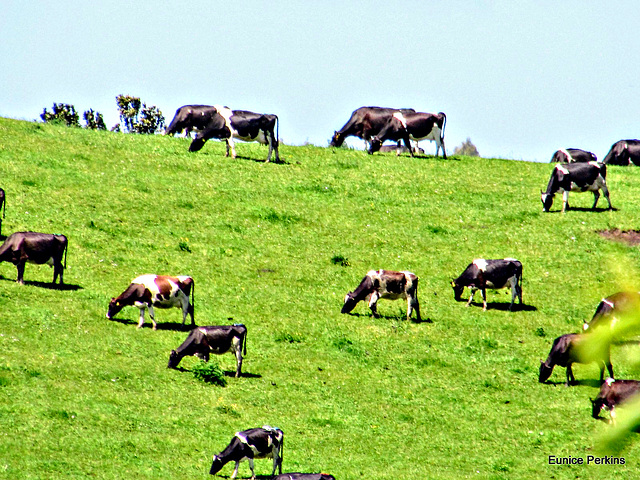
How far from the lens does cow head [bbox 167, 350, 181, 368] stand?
22250 millimetres

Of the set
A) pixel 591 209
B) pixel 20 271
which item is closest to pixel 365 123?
pixel 591 209

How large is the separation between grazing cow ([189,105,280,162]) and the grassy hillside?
0.84m

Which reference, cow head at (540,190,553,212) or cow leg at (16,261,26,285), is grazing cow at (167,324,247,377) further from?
cow head at (540,190,553,212)

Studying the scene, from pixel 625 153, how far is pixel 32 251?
116 ft

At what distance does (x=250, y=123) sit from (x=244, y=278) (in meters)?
13.6

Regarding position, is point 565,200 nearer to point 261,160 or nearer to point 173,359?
point 261,160

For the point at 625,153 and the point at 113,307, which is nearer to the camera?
the point at 113,307

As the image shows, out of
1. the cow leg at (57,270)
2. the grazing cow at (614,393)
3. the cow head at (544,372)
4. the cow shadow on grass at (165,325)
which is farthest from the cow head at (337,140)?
the grazing cow at (614,393)

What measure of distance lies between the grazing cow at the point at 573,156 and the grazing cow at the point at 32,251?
2819 centimetres

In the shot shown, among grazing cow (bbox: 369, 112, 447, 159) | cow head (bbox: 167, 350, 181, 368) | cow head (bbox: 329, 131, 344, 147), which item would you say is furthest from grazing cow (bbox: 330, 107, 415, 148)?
cow head (bbox: 167, 350, 181, 368)

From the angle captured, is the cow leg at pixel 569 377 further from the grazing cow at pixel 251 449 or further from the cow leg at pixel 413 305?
the grazing cow at pixel 251 449

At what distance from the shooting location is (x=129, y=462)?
1653cm

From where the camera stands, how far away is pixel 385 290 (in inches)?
1086

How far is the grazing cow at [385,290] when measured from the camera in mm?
27438
